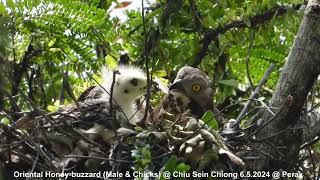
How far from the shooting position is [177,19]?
183 inches

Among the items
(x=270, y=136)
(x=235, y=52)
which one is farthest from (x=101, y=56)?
(x=270, y=136)

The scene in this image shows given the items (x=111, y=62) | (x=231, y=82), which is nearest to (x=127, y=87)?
(x=111, y=62)

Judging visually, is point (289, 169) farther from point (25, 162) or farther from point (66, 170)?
point (25, 162)

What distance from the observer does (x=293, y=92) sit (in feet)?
11.8

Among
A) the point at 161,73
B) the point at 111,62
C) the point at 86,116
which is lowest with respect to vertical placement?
the point at 86,116

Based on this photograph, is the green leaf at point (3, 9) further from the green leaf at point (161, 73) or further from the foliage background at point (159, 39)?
the green leaf at point (161, 73)

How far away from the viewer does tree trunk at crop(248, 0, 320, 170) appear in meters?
3.58

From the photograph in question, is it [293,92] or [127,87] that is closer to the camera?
[293,92]

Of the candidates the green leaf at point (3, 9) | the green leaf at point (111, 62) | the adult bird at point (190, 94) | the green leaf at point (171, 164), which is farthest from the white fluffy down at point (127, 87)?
the green leaf at point (171, 164)

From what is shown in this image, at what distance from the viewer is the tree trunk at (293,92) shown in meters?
3.58

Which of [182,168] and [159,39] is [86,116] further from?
[159,39]

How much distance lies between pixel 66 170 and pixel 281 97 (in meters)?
1.41

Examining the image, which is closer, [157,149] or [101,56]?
[157,149]

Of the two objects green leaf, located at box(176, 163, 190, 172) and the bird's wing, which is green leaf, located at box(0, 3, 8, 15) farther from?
green leaf, located at box(176, 163, 190, 172)
